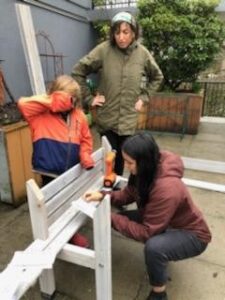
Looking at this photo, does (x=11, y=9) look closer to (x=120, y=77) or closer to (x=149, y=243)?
(x=120, y=77)

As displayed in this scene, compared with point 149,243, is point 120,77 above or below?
above

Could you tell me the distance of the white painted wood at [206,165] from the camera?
4.03m

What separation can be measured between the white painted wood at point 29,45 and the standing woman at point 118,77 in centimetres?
121

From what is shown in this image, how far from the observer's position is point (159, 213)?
68.6 inches

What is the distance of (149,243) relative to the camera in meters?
1.80

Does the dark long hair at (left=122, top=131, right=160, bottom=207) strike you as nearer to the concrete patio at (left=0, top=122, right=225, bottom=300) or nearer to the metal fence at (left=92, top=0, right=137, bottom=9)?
the concrete patio at (left=0, top=122, right=225, bottom=300)

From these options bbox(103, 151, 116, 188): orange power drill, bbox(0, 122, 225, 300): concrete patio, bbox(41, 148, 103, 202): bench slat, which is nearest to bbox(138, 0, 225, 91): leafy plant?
bbox(0, 122, 225, 300): concrete patio

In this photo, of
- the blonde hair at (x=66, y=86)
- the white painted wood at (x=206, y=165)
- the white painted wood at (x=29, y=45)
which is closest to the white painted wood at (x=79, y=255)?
the blonde hair at (x=66, y=86)

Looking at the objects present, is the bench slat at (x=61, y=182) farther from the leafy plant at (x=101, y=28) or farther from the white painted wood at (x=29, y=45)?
the leafy plant at (x=101, y=28)

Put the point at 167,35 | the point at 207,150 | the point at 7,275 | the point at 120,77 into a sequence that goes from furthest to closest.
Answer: the point at 167,35 → the point at 207,150 → the point at 120,77 → the point at 7,275

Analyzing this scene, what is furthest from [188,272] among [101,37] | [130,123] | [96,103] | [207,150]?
[101,37]

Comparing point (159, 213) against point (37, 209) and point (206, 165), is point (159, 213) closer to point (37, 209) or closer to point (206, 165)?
point (37, 209)

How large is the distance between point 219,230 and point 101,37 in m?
4.97

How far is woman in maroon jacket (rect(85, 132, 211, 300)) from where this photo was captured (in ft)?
5.67
